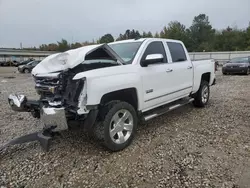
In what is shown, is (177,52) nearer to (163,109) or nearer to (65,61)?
(163,109)

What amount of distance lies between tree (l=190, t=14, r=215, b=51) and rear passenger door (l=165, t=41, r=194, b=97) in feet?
211

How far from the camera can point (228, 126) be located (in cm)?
493

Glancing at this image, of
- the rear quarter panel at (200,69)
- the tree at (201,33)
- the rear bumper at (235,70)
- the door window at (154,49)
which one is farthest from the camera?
the tree at (201,33)

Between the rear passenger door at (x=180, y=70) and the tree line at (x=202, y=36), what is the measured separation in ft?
169

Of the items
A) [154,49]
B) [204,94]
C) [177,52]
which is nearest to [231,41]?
[204,94]

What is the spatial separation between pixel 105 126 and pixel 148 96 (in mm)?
1140

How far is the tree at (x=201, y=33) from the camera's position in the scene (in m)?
68.7

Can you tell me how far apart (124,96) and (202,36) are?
76.4m

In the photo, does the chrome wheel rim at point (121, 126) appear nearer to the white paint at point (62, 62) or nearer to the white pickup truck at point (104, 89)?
the white pickup truck at point (104, 89)

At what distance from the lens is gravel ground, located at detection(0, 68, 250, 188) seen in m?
3.03

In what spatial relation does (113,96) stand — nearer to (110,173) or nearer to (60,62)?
(60,62)

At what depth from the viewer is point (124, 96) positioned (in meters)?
4.04

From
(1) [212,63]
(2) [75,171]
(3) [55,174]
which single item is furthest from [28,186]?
(1) [212,63]

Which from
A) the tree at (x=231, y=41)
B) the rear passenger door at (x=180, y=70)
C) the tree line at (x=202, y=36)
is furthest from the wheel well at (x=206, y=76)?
the tree at (x=231, y=41)
